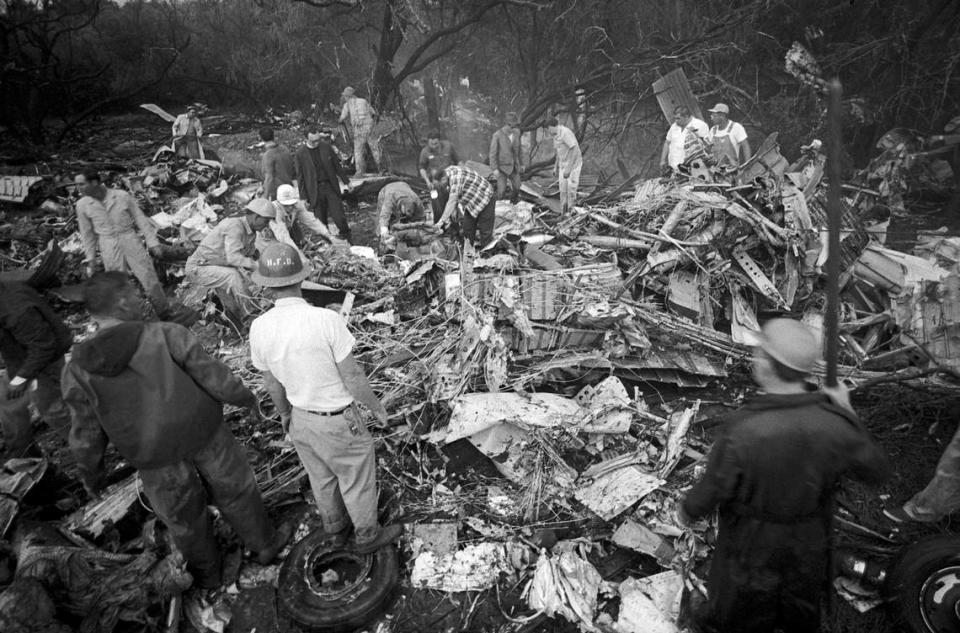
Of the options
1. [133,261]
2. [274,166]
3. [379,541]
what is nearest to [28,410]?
[133,261]

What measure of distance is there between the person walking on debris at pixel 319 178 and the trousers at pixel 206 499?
5.48 metres

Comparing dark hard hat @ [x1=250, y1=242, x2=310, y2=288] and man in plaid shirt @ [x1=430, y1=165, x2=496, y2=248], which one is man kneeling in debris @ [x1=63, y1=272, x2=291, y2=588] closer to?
dark hard hat @ [x1=250, y1=242, x2=310, y2=288]

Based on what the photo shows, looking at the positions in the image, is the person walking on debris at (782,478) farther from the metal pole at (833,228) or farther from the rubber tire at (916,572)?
the rubber tire at (916,572)

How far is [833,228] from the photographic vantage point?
80.4 inches

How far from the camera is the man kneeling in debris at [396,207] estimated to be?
718 centimetres

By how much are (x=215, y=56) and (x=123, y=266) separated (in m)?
13.9

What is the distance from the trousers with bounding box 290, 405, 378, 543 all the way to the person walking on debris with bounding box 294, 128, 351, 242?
220 inches

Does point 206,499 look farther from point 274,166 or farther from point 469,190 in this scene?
point 274,166

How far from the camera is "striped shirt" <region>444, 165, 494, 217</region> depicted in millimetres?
6594

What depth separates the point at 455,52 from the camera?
47.1ft

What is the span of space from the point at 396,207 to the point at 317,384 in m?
4.96

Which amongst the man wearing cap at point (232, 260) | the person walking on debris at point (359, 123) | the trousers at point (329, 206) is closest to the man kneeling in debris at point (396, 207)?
the trousers at point (329, 206)

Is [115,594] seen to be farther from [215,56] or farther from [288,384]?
[215,56]

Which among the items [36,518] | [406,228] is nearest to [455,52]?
[406,228]
